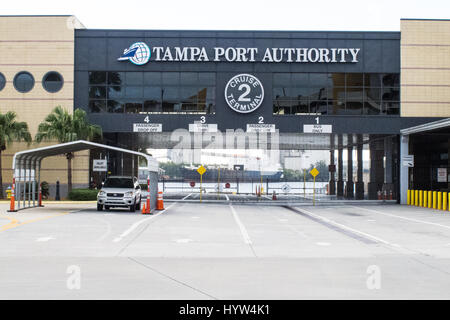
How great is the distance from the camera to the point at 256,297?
781 centimetres

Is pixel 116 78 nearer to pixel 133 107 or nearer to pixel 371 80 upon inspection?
pixel 133 107

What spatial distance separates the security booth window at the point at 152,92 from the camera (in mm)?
35656

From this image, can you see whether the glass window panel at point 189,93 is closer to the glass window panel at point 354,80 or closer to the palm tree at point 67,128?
the palm tree at point 67,128

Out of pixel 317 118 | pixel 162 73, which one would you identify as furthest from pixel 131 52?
pixel 317 118

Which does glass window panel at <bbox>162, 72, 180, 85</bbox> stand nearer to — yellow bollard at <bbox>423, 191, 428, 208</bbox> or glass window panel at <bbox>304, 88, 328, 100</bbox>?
glass window panel at <bbox>304, 88, 328, 100</bbox>

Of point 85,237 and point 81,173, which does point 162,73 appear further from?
point 85,237

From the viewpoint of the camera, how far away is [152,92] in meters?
35.8

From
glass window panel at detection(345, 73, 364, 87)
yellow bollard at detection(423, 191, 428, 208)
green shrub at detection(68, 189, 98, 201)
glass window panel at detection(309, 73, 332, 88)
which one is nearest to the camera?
yellow bollard at detection(423, 191, 428, 208)

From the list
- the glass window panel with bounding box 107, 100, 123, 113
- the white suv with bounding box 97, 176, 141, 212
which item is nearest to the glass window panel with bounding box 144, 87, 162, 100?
the glass window panel with bounding box 107, 100, 123, 113

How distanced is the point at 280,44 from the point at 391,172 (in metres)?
15.9

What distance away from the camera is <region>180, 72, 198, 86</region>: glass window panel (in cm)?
3578

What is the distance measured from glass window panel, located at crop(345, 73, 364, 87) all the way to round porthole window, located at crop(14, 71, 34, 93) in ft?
67.6

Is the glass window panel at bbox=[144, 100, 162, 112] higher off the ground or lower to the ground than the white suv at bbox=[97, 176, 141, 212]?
higher

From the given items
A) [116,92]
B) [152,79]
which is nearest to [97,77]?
[116,92]
